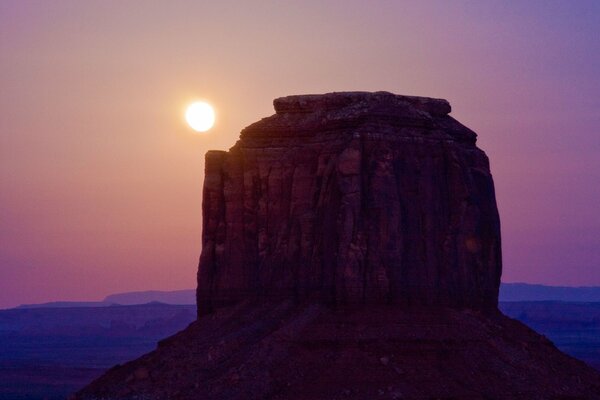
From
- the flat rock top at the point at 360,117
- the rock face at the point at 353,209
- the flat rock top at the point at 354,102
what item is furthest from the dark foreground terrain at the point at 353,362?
the flat rock top at the point at 354,102

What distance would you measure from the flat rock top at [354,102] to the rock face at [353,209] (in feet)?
0.25

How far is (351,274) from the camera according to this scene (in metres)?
80.9

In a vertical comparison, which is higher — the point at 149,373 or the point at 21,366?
the point at 149,373

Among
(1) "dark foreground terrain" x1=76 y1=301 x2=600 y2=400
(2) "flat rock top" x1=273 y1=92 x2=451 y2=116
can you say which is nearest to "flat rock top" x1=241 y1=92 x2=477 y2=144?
(2) "flat rock top" x1=273 y1=92 x2=451 y2=116

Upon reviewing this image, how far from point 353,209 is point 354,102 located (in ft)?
19.2

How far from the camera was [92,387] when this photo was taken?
84.8 metres

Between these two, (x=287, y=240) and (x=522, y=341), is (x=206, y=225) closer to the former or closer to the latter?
(x=287, y=240)

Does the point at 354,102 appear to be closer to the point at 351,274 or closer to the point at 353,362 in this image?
the point at 351,274

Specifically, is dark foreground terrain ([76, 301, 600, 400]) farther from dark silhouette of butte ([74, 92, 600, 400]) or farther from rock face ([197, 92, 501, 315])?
rock face ([197, 92, 501, 315])

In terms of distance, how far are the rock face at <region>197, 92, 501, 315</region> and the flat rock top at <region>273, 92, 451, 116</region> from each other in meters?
0.07

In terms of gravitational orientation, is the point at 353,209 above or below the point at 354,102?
below

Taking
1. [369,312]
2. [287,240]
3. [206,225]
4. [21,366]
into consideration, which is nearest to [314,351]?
[369,312]

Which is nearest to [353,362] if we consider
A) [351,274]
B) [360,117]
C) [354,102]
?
[351,274]

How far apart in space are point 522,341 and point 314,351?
11.6 metres
